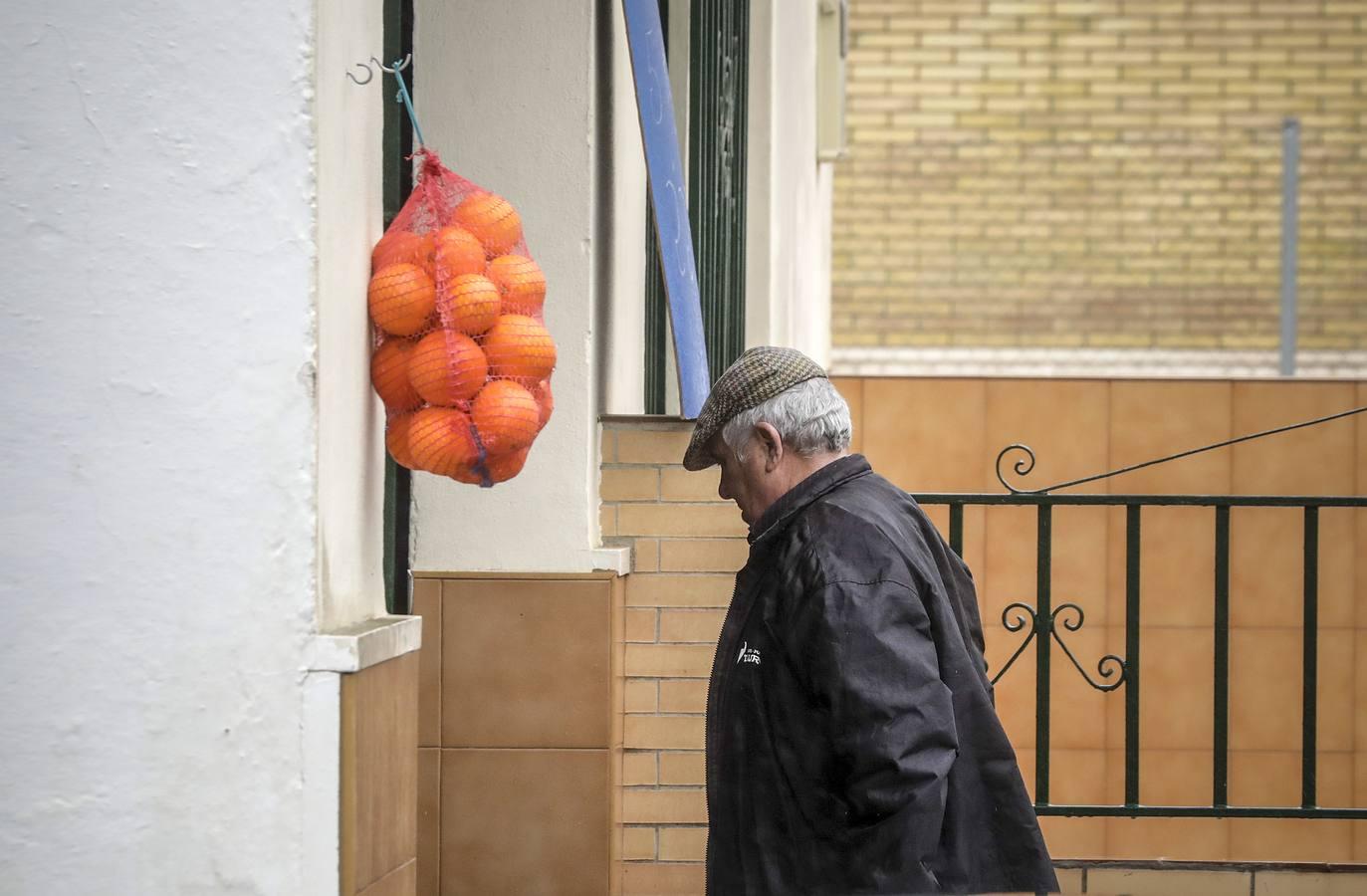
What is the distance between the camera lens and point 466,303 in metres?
2.16

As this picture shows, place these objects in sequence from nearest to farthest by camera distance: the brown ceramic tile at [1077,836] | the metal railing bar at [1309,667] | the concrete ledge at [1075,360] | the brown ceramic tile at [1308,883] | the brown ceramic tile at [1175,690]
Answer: the metal railing bar at [1309,667]
the brown ceramic tile at [1308,883]
the brown ceramic tile at [1175,690]
the brown ceramic tile at [1077,836]
the concrete ledge at [1075,360]

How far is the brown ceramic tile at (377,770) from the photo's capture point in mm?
1949

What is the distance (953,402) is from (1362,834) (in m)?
2.78

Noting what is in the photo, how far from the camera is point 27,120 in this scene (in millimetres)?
1912

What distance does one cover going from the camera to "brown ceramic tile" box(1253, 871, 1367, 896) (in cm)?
471

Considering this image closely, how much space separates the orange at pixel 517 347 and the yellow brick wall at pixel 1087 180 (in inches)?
324

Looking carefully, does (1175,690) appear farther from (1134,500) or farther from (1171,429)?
(1134,500)

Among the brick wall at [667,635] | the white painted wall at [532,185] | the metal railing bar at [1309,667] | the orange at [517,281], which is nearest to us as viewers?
the orange at [517,281]

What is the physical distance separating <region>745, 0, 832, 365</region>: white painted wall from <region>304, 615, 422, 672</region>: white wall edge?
2.64m

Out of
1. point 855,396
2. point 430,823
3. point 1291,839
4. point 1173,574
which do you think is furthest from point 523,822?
point 1291,839

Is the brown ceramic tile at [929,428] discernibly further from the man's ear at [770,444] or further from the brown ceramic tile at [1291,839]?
the man's ear at [770,444]

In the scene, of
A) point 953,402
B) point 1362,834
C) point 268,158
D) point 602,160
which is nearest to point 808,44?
point 953,402


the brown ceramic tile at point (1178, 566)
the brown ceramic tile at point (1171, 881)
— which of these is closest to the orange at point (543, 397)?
the brown ceramic tile at point (1171, 881)

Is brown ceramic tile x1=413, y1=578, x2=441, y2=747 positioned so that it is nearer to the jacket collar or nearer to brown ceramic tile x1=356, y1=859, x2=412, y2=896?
brown ceramic tile x1=356, y1=859, x2=412, y2=896
